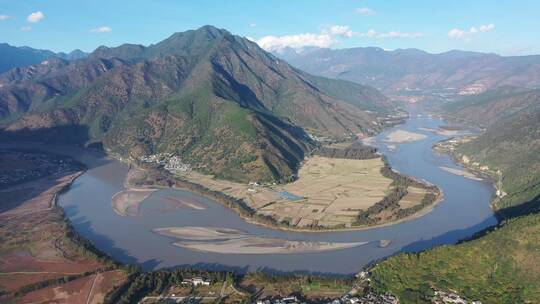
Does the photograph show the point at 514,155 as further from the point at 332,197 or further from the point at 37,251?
the point at 37,251

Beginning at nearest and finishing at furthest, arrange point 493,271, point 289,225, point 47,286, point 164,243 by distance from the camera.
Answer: point 493,271 → point 47,286 → point 164,243 → point 289,225

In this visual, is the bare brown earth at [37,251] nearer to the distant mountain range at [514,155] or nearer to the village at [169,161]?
the village at [169,161]

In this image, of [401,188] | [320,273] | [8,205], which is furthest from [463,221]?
[8,205]

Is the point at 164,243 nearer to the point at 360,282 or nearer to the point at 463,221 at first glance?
the point at 360,282

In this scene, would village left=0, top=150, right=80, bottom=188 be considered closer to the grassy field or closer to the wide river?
the wide river

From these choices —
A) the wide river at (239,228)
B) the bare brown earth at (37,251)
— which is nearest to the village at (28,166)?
the wide river at (239,228)

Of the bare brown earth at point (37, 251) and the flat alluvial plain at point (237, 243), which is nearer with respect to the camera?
the bare brown earth at point (37, 251)
